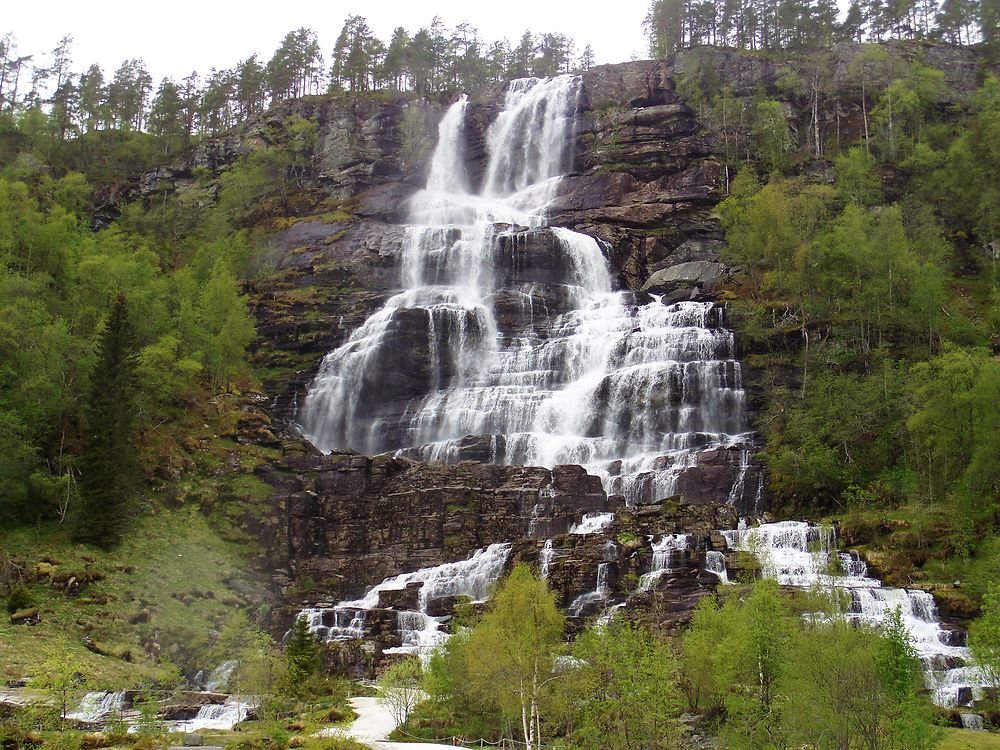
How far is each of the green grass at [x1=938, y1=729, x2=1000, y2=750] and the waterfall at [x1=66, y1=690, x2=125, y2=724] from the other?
25.7m

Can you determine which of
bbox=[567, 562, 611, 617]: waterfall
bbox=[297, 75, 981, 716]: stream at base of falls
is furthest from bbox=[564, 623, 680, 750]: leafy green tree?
bbox=[567, 562, 611, 617]: waterfall

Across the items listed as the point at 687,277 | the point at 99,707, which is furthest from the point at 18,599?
the point at 687,277

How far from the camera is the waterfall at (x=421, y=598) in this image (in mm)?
40656

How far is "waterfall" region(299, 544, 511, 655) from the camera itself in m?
40.7

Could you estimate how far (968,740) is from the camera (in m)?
26.1

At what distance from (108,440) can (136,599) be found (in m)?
9.76

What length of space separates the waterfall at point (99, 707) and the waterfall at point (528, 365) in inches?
1114

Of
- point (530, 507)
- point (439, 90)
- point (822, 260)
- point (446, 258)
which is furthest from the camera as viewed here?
point (439, 90)

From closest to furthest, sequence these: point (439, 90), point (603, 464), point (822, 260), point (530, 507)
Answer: point (530, 507), point (603, 464), point (822, 260), point (439, 90)

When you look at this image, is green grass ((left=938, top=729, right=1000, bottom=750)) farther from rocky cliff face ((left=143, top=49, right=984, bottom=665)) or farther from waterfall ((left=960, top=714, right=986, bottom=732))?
rocky cliff face ((left=143, top=49, right=984, bottom=665))

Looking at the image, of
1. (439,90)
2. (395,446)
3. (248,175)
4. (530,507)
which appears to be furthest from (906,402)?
(439,90)

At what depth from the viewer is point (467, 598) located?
42062 mm

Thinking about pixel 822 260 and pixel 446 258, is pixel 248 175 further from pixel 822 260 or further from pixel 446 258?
pixel 822 260

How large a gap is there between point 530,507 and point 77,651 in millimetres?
23276
